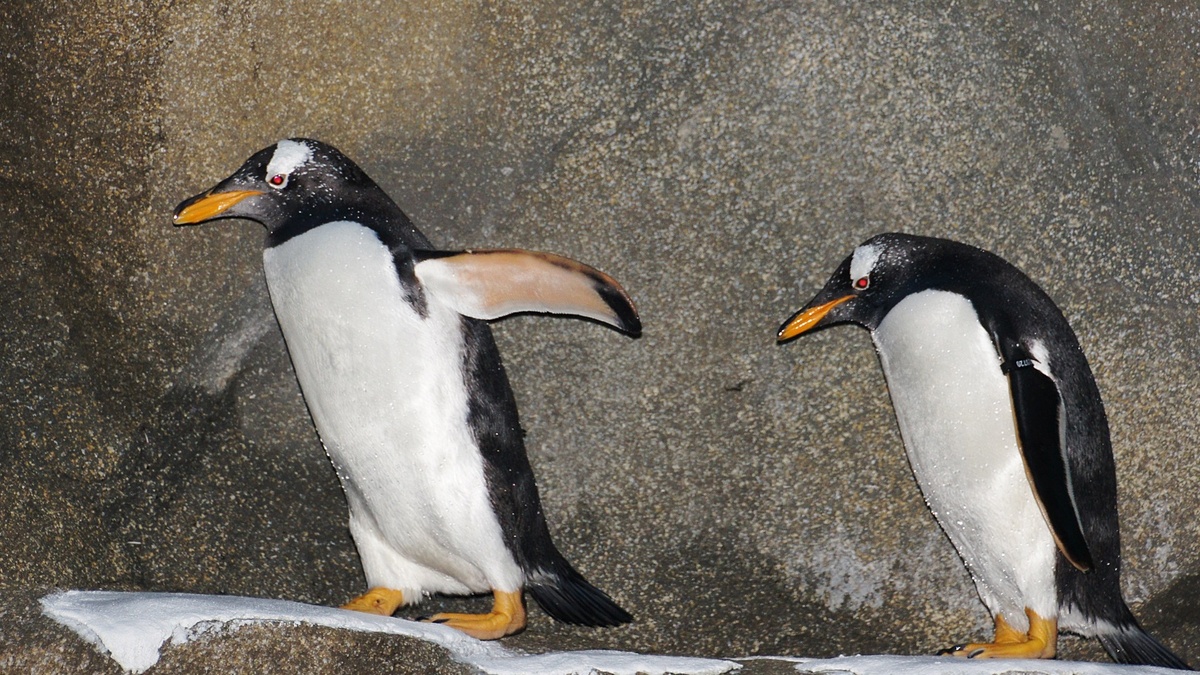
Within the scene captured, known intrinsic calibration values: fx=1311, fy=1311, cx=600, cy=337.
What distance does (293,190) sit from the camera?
8.48 ft

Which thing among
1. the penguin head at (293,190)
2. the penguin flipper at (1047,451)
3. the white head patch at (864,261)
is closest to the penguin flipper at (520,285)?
the penguin head at (293,190)

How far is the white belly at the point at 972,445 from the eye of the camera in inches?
97.1

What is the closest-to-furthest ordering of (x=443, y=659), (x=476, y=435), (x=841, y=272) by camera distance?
(x=443, y=659) < (x=476, y=435) < (x=841, y=272)

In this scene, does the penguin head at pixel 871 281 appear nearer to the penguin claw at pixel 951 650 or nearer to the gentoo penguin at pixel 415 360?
the gentoo penguin at pixel 415 360

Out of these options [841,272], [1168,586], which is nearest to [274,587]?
[841,272]

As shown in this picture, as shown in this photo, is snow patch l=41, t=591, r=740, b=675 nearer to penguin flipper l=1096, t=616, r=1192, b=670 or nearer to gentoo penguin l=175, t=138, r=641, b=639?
gentoo penguin l=175, t=138, r=641, b=639

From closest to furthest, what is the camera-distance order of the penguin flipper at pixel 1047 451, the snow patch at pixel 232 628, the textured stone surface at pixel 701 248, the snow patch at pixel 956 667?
the snow patch at pixel 232 628, the snow patch at pixel 956 667, the penguin flipper at pixel 1047 451, the textured stone surface at pixel 701 248

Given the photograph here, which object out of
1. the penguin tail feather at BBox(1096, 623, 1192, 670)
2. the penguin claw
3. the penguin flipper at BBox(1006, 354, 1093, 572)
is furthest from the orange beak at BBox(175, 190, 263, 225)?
the penguin tail feather at BBox(1096, 623, 1192, 670)

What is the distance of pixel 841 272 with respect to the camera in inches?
105

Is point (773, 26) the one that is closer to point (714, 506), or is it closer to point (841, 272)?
point (841, 272)

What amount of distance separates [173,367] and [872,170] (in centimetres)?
Answer: 150

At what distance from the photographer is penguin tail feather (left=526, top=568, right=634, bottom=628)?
256 cm

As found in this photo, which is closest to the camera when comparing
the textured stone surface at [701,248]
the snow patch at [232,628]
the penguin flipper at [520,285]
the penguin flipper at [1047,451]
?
the snow patch at [232,628]

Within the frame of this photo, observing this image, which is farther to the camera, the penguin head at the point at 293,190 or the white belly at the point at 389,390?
the penguin head at the point at 293,190
